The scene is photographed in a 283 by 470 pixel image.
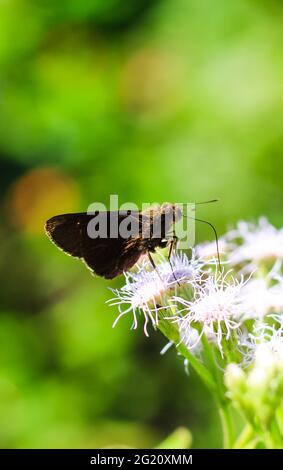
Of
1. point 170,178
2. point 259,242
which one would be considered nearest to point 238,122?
point 170,178

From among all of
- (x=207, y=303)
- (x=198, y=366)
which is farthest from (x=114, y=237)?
(x=198, y=366)

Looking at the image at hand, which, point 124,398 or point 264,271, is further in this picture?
point 124,398

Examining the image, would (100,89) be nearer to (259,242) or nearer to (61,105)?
(61,105)

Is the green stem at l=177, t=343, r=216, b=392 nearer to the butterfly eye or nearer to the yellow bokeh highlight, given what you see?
the butterfly eye

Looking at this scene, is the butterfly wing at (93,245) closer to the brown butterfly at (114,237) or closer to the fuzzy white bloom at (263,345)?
the brown butterfly at (114,237)

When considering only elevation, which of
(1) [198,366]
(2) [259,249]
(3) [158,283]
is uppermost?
(2) [259,249]

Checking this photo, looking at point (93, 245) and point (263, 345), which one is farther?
point (93, 245)

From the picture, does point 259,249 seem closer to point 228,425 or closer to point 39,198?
point 228,425
